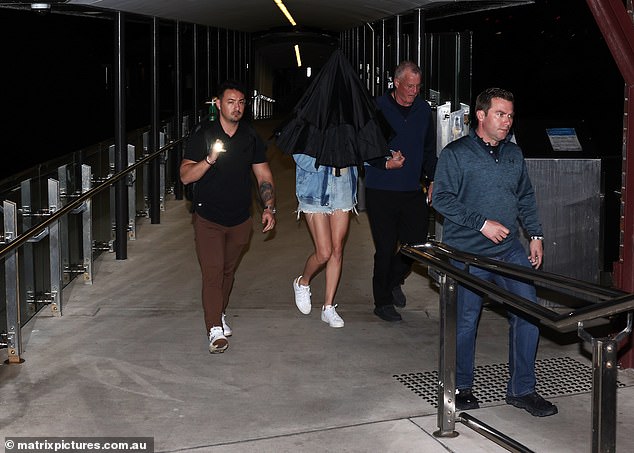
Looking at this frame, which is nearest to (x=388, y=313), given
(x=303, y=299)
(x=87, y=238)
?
(x=303, y=299)

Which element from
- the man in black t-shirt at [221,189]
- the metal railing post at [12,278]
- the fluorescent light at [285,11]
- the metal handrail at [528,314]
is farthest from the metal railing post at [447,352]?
the fluorescent light at [285,11]

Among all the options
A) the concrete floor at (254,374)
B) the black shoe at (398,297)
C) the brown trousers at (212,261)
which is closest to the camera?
the concrete floor at (254,374)

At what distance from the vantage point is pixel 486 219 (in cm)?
577

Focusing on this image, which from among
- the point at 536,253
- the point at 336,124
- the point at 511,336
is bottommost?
the point at 511,336

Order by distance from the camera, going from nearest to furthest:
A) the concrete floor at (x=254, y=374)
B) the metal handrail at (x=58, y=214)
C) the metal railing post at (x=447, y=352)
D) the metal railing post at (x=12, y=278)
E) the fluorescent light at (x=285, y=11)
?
the metal railing post at (x=447, y=352), the concrete floor at (x=254, y=374), the metal handrail at (x=58, y=214), the metal railing post at (x=12, y=278), the fluorescent light at (x=285, y=11)

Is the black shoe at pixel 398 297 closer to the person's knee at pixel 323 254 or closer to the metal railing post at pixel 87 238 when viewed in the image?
the person's knee at pixel 323 254

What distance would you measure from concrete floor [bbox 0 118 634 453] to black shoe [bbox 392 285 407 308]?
0.34ft

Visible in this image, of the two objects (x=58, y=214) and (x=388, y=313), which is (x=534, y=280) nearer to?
(x=388, y=313)

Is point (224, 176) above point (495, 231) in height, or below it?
above

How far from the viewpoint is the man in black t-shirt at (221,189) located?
6.92 metres

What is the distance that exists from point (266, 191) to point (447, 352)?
2.15 m

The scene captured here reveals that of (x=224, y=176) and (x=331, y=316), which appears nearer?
(x=224, y=176)

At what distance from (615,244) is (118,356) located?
450cm

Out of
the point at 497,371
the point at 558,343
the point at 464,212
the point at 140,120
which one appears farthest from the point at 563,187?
the point at 140,120
